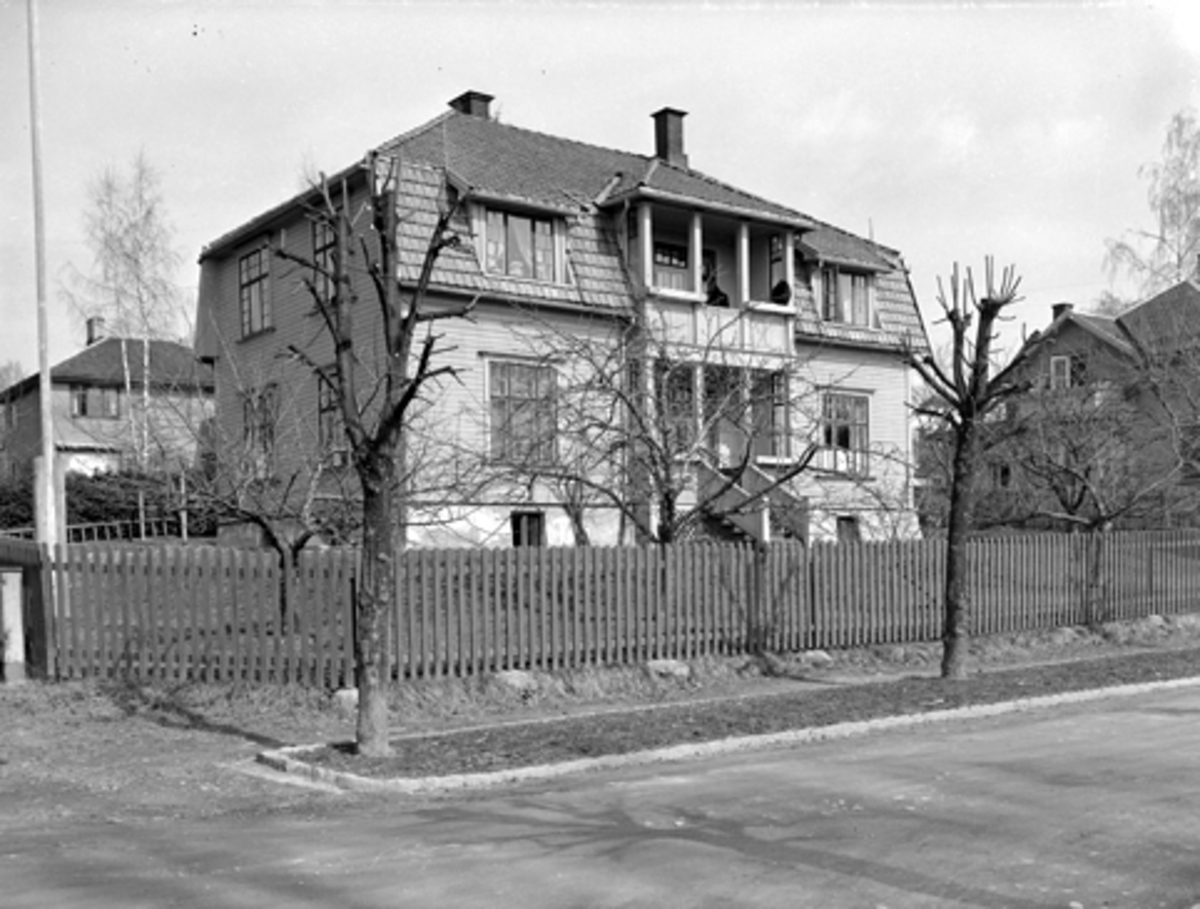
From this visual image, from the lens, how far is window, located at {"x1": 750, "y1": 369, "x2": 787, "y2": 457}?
770 inches

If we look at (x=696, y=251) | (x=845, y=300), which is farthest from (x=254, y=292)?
(x=845, y=300)

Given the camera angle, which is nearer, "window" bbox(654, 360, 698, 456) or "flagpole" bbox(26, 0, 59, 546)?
"flagpole" bbox(26, 0, 59, 546)

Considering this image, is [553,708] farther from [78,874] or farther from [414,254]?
[414,254]

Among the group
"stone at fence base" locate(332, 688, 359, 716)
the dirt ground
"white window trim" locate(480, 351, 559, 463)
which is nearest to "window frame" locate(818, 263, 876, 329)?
"white window trim" locate(480, 351, 559, 463)

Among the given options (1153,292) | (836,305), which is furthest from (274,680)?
(1153,292)

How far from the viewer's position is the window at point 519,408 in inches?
786

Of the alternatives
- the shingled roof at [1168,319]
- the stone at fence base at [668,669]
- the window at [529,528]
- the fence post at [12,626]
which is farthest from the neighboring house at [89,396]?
the stone at fence base at [668,669]

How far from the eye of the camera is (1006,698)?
543 inches

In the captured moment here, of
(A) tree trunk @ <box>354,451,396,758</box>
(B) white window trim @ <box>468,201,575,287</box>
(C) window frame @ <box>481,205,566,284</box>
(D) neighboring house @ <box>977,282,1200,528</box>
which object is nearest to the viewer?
(A) tree trunk @ <box>354,451,396,758</box>

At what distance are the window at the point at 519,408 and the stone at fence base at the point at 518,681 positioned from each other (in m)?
5.43

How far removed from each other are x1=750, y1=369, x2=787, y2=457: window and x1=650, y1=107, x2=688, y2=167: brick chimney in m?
7.92

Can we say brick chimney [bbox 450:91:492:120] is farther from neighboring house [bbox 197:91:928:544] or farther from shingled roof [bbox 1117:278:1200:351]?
shingled roof [bbox 1117:278:1200:351]

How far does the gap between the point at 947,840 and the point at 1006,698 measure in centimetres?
717

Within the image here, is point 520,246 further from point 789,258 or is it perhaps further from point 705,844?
point 705,844
